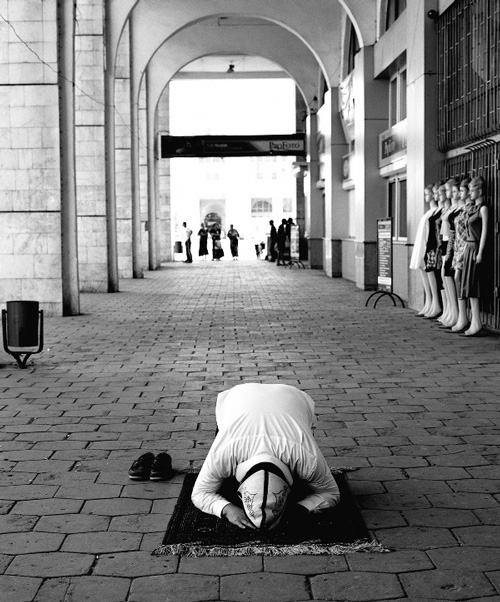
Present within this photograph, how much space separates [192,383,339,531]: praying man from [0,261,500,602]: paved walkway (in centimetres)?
25

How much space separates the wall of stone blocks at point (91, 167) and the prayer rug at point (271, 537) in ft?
57.0

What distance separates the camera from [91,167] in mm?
21656

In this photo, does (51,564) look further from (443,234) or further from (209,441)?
(443,234)

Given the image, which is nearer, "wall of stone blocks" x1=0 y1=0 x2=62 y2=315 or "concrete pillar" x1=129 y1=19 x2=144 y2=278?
"wall of stone blocks" x1=0 y1=0 x2=62 y2=315

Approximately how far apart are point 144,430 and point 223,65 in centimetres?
3856

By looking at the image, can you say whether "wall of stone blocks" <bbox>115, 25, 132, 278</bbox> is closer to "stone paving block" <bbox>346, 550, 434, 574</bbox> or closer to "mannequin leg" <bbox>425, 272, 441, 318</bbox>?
"mannequin leg" <bbox>425, 272, 441, 318</bbox>

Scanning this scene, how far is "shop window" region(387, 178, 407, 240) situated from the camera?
19.8 metres

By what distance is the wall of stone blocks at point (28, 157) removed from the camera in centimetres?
1523

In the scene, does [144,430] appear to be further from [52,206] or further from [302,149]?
[302,149]

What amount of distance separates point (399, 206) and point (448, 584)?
1698cm

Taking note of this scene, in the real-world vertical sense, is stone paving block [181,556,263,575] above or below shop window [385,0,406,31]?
below

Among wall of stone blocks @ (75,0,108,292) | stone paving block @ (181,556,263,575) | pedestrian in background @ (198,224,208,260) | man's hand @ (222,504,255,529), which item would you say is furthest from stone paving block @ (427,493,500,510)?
pedestrian in background @ (198,224,208,260)

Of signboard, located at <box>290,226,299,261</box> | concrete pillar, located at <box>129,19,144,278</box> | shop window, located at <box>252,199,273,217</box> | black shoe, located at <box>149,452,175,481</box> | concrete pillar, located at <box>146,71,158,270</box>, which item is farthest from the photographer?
shop window, located at <box>252,199,273,217</box>

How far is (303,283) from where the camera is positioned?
2405 cm
